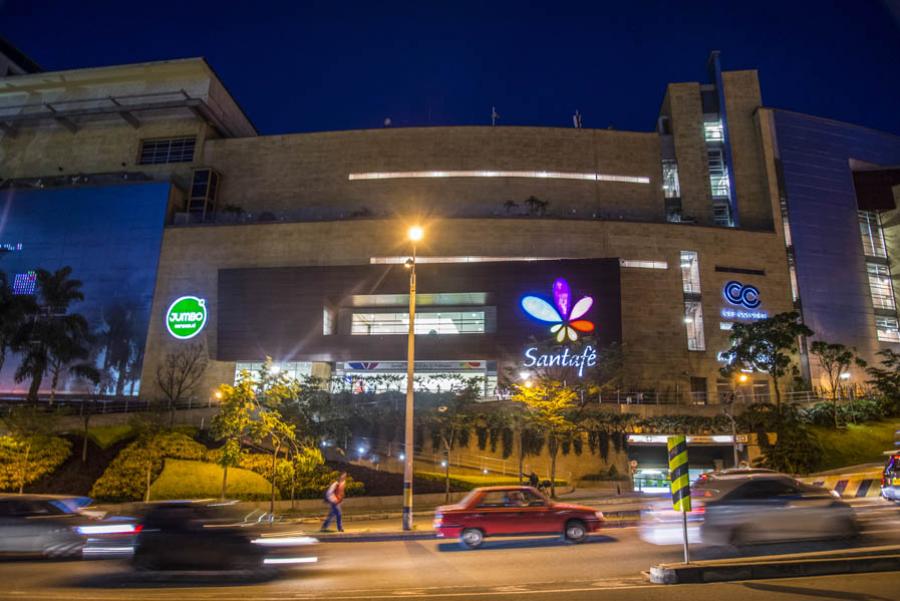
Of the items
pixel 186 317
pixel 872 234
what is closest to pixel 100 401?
pixel 186 317

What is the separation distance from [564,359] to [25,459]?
3279cm

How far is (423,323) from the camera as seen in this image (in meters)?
49.8

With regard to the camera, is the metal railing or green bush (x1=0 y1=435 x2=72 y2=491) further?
the metal railing

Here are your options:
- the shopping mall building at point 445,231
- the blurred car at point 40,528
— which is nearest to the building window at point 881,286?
the shopping mall building at point 445,231

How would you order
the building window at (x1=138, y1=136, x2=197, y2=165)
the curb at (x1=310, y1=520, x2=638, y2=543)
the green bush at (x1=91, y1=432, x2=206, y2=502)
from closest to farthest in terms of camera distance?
the curb at (x1=310, y1=520, x2=638, y2=543)
the green bush at (x1=91, y1=432, x2=206, y2=502)
the building window at (x1=138, y1=136, x2=197, y2=165)

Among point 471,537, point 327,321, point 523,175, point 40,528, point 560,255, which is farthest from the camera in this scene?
point 523,175

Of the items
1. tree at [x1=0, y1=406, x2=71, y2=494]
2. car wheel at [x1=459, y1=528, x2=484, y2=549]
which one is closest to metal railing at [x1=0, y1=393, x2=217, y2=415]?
tree at [x1=0, y1=406, x2=71, y2=494]

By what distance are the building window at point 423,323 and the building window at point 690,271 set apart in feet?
60.7

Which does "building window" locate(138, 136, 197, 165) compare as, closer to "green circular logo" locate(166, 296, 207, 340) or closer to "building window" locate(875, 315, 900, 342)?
"green circular logo" locate(166, 296, 207, 340)

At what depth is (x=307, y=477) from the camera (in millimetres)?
24891

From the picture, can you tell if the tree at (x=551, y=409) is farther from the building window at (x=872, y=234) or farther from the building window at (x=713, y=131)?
the building window at (x=872, y=234)

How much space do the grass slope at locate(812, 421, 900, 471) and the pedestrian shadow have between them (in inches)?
952

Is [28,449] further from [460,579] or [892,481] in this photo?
[892,481]

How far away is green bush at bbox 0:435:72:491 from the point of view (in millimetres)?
24078
